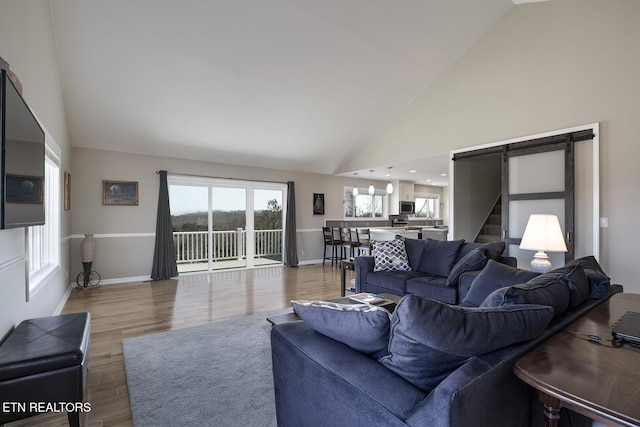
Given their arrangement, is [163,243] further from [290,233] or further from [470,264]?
[470,264]

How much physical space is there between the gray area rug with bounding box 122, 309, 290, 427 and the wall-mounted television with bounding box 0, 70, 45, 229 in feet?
4.57

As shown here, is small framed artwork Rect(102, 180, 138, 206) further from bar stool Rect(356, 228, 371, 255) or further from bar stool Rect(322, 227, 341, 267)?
bar stool Rect(356, 228, 371, 255)

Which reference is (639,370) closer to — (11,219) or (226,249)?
(11,219)

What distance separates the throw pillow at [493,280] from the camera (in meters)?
2.68

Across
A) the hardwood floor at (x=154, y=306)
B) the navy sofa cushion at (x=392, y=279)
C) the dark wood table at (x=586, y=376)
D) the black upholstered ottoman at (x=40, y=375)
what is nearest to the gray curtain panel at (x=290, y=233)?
the hardwood floor at (x=154, y=306)

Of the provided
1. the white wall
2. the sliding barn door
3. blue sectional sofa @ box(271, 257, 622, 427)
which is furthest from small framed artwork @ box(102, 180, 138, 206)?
the sliding barn door

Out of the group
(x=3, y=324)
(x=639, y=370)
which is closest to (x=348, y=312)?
(x=639, y=370)

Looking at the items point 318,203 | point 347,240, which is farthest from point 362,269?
point 318,203

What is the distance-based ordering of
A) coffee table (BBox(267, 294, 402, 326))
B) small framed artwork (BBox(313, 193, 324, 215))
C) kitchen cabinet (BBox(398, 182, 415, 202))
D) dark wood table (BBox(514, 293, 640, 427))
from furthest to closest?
kitchen cabinet (BBox(398, 182, 415, 202)) → small framed artwork (BBox(313, 193, 324, 215)) → coffee table (BBox(267, 294, 402, 326)) → dark wood table (BBox(514, 293, 640, 427))

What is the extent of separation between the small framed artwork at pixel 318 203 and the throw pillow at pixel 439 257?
4.53m

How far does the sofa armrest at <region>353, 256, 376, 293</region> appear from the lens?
4.37 metres

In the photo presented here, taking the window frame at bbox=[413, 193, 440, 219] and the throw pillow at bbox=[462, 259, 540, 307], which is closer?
the throw pillow at bbox=[462, 259, 540, 307]

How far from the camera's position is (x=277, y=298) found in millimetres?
4910

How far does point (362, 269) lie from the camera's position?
14.3 ft
